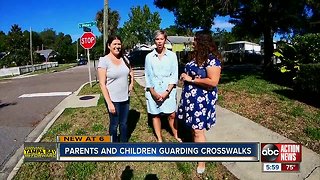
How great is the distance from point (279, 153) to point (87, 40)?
11904 millimetres

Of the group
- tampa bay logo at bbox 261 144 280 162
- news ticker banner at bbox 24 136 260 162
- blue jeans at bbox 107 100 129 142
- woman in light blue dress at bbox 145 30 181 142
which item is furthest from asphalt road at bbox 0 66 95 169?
tampa bay logo at bbox 261 144 280 162

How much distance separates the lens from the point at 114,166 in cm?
431

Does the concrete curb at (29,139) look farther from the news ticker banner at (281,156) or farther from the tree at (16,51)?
the tree at (16,51)

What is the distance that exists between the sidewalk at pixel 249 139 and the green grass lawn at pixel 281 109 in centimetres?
25

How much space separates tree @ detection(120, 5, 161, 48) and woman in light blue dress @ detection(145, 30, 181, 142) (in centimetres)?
6709

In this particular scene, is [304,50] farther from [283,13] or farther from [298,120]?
[283,13]

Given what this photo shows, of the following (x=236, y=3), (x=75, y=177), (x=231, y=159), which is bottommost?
(x=75, y=177)

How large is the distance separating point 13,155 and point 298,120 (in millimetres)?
5267

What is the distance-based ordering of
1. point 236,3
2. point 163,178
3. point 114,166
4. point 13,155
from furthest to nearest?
point 236,3
point 13,155
point 114,166
point 163,178

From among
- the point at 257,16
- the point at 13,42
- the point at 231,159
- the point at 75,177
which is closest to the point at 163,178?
the point at 75,177

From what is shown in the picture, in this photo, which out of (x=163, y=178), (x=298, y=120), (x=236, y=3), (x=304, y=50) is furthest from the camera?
(x=236, y=3)

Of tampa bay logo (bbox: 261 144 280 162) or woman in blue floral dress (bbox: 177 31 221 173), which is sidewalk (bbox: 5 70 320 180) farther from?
tampa bay logo (bbox: 261 144 280 162)

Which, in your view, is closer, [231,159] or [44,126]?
[231,159]

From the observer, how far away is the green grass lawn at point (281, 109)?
545 centimetres
